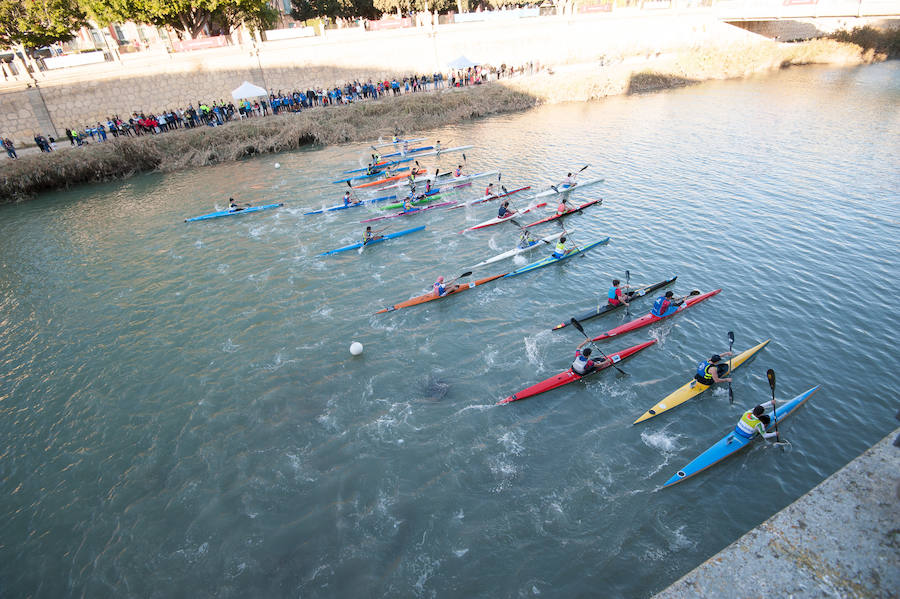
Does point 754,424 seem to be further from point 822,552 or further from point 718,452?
point 822,552

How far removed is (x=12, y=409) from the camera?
13273 mm

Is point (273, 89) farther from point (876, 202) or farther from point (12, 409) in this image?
point (876, 202)

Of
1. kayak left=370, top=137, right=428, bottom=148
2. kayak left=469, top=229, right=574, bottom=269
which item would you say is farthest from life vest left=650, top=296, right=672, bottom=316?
kayak left=370, top=137, right=428, bottom=148

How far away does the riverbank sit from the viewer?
31.8 metres

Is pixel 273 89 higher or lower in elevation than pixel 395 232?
higher

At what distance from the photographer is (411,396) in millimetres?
12594

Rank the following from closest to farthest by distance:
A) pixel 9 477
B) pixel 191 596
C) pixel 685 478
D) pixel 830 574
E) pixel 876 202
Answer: pixel 830 574
pixel 191 596
pixel 685 478
pixel 9 477
pixel 876 202

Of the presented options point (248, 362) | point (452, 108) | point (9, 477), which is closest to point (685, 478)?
point (248, 362)

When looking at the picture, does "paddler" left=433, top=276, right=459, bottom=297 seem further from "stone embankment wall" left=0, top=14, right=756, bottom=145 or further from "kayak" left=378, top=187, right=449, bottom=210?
"stone embankment wall" left=0, top=14, right=756, bottom=145

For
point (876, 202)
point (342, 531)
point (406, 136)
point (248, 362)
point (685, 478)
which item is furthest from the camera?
point (406, 136)

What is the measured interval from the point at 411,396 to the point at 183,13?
4384 cm

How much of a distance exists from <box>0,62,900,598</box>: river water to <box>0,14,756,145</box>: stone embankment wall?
16.2 m

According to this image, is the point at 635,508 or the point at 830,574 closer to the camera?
the point at 830,574

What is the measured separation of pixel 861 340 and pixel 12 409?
84.9ft
